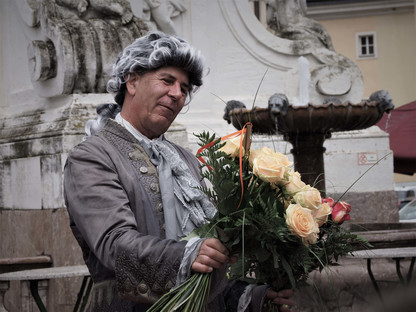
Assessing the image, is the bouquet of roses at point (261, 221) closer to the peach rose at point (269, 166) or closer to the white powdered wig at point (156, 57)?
the peach rose at point (269, 166)

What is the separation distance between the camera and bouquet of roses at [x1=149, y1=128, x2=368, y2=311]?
207 cm

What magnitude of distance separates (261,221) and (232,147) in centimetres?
25

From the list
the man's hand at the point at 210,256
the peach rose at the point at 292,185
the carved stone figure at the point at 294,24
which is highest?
the carved stone figure at the point at 294,24

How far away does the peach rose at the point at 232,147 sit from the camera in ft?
7.22

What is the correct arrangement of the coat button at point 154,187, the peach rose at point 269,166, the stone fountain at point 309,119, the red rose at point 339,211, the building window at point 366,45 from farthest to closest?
the building window at point 366,45
the stone fountain at point 309,119
the coat button at point 154,187
the red rose at point 339,211
the peach rose at point 269,166

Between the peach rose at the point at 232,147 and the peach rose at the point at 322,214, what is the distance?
276 millimetres

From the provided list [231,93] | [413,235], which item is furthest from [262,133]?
[231,93]

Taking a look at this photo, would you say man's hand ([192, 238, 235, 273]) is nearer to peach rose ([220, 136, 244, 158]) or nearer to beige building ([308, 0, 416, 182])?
peach rose ([220, 136, 244, 158])

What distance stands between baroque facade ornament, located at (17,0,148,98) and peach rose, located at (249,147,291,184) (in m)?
4.56

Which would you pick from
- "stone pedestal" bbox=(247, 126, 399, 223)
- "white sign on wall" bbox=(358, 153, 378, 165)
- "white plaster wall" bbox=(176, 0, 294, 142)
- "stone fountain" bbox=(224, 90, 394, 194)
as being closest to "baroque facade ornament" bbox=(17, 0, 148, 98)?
"stone fountain" bbox=(224, 90, 394, 194)

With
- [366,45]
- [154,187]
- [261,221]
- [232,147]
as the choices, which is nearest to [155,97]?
[154,187]

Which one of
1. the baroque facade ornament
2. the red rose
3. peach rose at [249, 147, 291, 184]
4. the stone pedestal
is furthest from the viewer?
the stone pedestal

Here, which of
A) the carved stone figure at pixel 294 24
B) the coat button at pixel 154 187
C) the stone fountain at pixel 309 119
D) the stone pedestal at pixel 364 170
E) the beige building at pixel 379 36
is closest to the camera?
the coat button at pixel 154 187

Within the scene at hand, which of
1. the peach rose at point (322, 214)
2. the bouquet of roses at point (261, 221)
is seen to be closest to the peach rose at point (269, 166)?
the bouquet of roses at point (261, 221)
